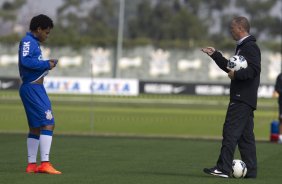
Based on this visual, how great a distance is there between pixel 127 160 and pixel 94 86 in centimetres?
2665

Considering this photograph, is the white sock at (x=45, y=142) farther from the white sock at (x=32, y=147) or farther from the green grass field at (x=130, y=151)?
the green grass field at (x=130, y=151)

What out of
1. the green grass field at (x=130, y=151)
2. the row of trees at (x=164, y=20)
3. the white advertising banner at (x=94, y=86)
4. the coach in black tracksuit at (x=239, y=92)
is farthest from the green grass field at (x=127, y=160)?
the row of trees at (x=164, y=20)

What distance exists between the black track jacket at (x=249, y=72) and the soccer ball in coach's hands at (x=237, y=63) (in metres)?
0.08

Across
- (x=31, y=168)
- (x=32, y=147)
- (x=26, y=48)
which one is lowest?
(x=31, y=168)

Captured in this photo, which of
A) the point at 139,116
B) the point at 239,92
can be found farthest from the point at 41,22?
the point at 139,116

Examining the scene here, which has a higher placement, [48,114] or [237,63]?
[237,63]

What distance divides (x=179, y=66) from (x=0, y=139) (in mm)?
63616

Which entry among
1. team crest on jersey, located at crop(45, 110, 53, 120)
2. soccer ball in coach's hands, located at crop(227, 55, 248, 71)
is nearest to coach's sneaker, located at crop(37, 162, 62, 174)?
team crest on jersey, located at crop(45, 110, 53, 120)

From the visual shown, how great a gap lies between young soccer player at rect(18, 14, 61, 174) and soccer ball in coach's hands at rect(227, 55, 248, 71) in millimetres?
2485

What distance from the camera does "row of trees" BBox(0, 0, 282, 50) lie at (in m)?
125

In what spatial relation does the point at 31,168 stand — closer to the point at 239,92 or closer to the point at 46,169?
the point at 46,169

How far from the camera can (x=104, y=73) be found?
8306 centimetres

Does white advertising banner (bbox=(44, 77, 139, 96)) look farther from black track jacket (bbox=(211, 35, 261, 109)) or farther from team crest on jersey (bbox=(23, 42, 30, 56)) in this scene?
black track jacket (bbox=(211, 35, 261, 109))

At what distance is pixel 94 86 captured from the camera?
4253 centimetres
